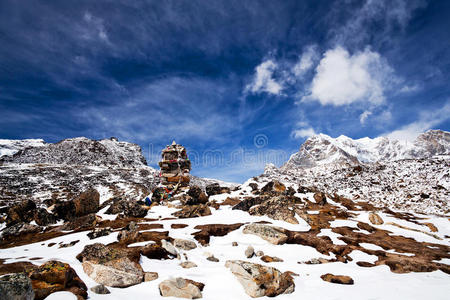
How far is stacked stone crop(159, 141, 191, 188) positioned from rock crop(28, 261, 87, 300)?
56.6 ft

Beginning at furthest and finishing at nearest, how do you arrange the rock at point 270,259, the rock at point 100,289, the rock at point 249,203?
the rock at point 249,203
the rock at point 270,259
the rock at point 100,289

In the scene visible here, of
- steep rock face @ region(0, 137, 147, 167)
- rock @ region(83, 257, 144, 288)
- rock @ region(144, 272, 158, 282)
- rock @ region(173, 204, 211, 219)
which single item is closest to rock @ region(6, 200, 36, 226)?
rock @ region(173, 204, 211, 219)

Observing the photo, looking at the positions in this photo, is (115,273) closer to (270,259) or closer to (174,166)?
(270,259)

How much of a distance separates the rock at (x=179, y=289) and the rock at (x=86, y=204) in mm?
16549

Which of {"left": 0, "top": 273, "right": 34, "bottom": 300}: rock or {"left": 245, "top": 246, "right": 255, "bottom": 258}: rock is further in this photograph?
{"left": 245, "top": 246, "right": 255, "bottom": 258}: rock

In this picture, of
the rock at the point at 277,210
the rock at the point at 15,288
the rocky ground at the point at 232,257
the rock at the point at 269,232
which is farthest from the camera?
the rock at the point at 277,210

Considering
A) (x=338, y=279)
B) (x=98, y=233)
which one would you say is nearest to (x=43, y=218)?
(x=98, y=233)

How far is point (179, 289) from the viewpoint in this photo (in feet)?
17.6

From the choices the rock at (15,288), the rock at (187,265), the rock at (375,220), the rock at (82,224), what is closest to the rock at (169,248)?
the rock at (187,265)

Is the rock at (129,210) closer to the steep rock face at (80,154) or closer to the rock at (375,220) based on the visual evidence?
the rock at (375,220)

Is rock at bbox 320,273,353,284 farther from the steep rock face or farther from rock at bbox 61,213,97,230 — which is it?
the steep rock face

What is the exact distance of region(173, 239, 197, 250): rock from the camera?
8.95 meters

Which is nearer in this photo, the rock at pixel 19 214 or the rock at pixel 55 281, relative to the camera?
the rock at pixel 55 281

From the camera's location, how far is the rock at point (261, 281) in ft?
18.4
